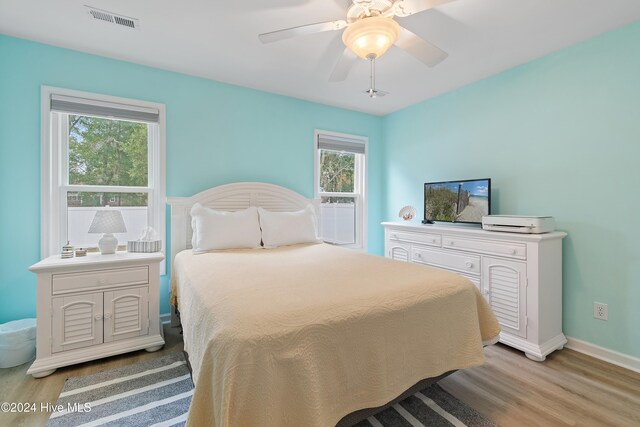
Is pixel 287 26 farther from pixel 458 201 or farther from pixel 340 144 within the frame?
pixel 458 201

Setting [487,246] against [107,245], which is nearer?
[107,245]

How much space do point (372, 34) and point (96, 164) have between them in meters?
2.63

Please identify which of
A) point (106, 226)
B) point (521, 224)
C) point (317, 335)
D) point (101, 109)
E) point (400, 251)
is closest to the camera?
point (317, 335)

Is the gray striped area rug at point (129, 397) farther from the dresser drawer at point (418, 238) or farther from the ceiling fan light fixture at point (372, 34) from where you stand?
the dresser drawer at point (418, 238)

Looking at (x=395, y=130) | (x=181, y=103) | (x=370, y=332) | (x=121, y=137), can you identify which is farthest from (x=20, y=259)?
(x=395, y=130)

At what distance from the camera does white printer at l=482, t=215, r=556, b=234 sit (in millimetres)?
2268

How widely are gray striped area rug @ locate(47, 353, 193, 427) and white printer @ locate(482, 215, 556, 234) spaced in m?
2.66

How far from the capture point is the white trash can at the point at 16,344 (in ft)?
6.59

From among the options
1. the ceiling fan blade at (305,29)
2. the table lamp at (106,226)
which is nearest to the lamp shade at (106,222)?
the table lamp at (106,226)

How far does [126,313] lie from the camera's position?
7.23ft

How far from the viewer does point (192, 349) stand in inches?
55.1

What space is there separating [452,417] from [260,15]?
278 centimetres

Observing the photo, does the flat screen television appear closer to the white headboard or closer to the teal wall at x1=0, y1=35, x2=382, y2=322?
the teal wall at x1=0, y1=35, x2=382, y2=322

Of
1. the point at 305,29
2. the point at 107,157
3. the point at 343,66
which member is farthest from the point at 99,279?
the point at 343,66
